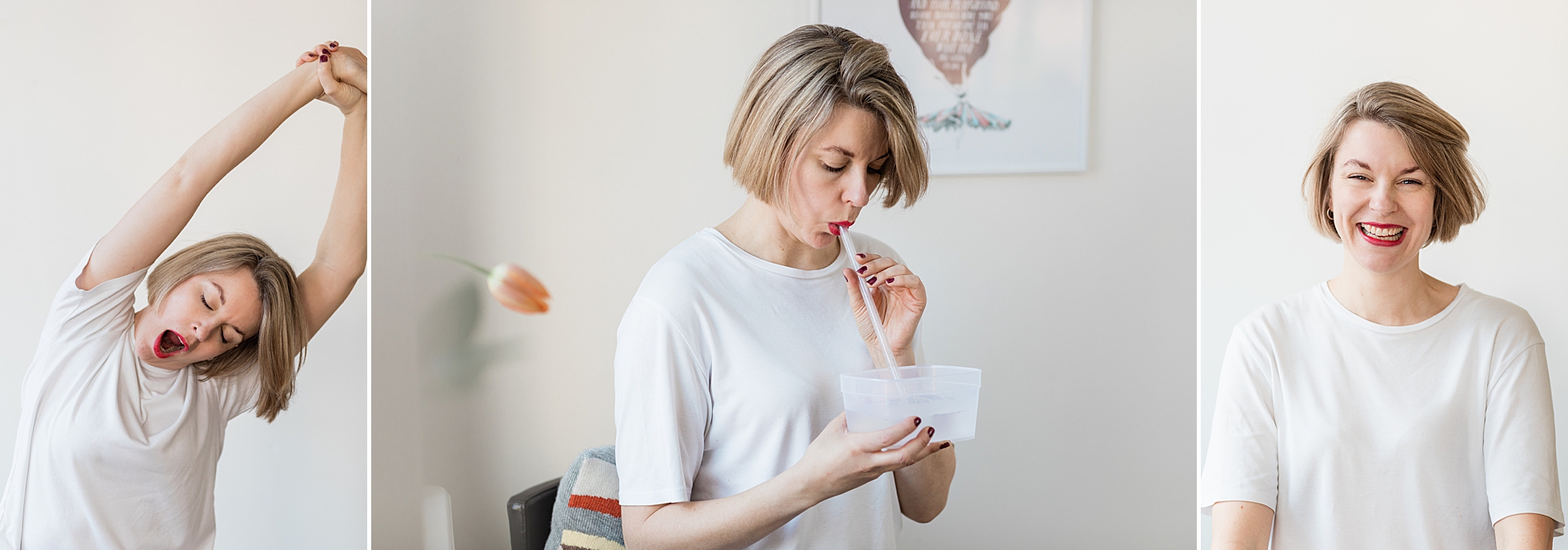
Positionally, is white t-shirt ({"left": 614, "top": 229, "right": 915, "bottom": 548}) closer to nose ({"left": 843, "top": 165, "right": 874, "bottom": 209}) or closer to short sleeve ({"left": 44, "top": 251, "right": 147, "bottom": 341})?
nose ({"left": 843, "top": 165, "right": 874, "bottom": 209})

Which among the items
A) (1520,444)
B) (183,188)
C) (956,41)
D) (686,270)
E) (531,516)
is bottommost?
(531,516)

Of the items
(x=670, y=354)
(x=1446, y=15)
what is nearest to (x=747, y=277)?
(x=670, y=354)

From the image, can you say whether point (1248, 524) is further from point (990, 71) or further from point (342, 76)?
point (342, 76)

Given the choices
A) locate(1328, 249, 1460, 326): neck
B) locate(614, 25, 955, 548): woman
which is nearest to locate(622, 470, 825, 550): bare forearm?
locate(614, 25, 955, 548): woman

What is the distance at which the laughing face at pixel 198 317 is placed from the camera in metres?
1.23

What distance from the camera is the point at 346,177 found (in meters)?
1.25

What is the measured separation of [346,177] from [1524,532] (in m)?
1.60

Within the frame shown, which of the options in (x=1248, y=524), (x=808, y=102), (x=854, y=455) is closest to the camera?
(x=854, y=455)

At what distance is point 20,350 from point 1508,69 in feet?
7.11

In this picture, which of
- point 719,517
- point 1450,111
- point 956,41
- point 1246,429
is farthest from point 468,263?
point 1450,111

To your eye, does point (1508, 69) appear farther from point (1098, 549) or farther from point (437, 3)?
point (437, 3)

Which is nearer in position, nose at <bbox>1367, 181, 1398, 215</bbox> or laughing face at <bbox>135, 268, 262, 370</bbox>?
nose at <bbox>1367, 181, 1398, 215</bbox>

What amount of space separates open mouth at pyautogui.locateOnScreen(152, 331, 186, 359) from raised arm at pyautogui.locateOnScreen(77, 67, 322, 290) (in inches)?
4.0

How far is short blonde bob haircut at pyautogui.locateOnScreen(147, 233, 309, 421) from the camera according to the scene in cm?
124
